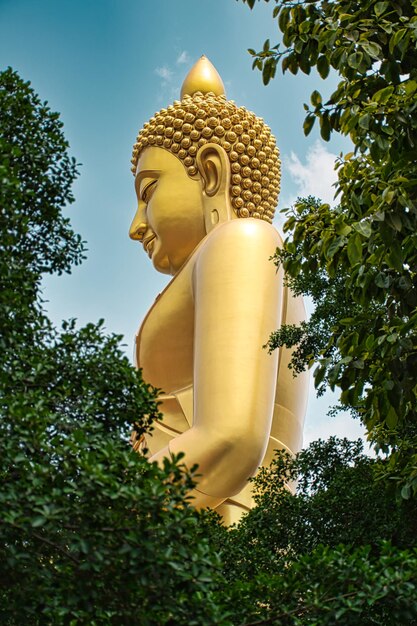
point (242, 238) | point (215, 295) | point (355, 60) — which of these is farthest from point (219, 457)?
point (355, 60)

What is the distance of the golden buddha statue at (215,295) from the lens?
7906 millimetres

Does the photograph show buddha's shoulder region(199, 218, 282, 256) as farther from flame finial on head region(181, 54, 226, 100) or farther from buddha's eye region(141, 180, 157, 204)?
flame finial on head region(181, 54, 226, 100)

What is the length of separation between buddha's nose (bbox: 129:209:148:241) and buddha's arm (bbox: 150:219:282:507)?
1255 millimetres

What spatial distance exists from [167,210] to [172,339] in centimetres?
120

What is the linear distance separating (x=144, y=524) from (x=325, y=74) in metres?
3.36

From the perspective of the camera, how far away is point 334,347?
6.96 meters

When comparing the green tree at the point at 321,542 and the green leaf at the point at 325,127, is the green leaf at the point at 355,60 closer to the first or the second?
the green leaf at the point at 325,127

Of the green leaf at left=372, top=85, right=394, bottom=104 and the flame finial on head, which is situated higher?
the flame finial on head

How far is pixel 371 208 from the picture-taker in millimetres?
5836

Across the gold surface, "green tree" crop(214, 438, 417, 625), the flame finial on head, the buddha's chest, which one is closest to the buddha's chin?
the buddha's chest

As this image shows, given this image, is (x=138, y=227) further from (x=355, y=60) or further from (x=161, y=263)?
(x=355, y=60)

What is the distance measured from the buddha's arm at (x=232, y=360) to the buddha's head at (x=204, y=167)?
0.79m

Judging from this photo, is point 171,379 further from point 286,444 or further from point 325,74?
point 325,74

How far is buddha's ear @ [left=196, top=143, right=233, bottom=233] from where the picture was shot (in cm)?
938
